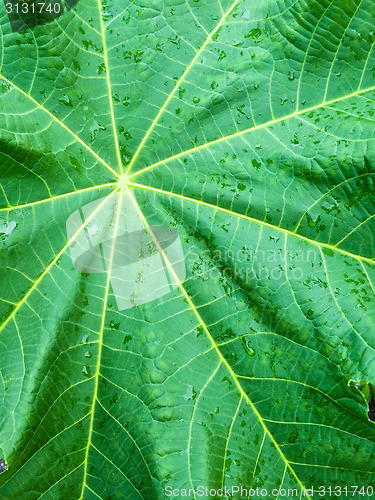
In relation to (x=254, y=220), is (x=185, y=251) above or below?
below

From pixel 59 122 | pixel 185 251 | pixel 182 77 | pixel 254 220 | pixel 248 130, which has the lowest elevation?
pixel 185 251

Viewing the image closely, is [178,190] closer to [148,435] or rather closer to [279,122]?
[279,122]

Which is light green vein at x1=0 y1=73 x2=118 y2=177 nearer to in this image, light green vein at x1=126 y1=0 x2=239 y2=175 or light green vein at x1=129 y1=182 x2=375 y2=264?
light green vein at x1=126 y1=0 x2=239 y2=175

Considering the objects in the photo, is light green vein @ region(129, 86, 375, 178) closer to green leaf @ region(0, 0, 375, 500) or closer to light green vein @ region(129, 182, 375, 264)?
green leaf @ region(0, 0, 375, 500)

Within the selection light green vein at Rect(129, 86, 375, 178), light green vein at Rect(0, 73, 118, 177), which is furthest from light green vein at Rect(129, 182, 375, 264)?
light green vein at Rect(0, 73, 118, 177)

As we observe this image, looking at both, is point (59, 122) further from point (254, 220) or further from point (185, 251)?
point (254, 220)

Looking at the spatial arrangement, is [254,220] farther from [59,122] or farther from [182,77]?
[59,122]

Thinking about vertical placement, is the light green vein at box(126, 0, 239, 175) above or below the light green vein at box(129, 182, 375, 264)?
above

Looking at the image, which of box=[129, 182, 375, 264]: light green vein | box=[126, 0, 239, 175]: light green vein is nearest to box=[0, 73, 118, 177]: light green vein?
box=[126, 0, 239, 175]: light green vein

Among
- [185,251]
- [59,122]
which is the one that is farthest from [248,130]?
[59,122]
